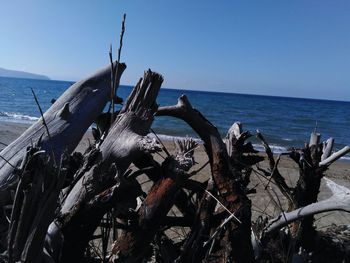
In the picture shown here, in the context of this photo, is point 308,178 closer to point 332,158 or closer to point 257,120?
point 332,158

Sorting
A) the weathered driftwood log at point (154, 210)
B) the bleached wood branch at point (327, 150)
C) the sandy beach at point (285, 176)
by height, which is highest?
the bleached wood branch at point (327, 150)

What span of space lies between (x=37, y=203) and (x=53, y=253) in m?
0.43

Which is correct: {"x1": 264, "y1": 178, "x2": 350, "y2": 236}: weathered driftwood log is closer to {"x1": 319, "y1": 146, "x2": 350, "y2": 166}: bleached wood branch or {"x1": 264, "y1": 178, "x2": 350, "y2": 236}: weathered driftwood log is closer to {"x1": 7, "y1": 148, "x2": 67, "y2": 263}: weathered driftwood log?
{"x1": 319, "y1": 146, "x2": 350, "y2": 166}: bleached wood branch

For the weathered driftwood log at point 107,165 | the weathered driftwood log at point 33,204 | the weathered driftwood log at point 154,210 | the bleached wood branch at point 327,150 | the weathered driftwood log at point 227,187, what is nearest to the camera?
the weathered driftwood log at point 33,204

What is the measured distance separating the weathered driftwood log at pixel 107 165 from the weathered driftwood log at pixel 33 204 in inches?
12.4

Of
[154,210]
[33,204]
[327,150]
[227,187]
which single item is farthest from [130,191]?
[327,150]

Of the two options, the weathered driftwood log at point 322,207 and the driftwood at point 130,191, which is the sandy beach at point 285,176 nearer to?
the weathered driftwood log at point 322,207

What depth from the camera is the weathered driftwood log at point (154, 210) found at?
7.29 ft

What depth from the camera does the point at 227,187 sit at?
260cm

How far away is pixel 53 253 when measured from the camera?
2.01m

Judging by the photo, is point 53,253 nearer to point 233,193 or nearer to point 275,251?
point 233,193

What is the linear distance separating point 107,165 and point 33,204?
70cm

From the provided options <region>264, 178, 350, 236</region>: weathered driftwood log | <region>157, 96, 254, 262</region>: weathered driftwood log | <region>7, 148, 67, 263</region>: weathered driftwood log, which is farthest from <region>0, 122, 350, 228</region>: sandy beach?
<region>7, 148, 67, 263</region>: weathered driftwood log

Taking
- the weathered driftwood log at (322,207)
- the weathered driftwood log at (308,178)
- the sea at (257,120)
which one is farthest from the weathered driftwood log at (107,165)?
the weathered driftwood log at (308,178)
